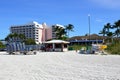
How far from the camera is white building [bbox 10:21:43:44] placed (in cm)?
15884

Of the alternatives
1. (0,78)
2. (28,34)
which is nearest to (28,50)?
(0,78)

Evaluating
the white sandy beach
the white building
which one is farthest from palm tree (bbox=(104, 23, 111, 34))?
the white sandy beach

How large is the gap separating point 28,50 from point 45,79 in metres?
31.9

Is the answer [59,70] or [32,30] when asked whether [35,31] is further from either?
[59,70]

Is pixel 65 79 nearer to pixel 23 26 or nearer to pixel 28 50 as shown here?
pixel 28 50

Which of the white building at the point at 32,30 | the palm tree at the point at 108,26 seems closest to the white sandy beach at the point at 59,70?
the palm tree at the point at 108,26

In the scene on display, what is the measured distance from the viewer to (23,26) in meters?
165

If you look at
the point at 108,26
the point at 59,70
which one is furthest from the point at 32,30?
the point at 59,70

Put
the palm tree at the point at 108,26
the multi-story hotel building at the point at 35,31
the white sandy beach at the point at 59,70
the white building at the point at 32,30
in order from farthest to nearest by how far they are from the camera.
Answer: the multi-story hotel building at the point at 35,31, the white building at the point at 32,30, the palm tree at the point at 108,26, the white sandy beach at the point at 59,70

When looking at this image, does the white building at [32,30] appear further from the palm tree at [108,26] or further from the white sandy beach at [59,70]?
the white sandy beach at [59,70]

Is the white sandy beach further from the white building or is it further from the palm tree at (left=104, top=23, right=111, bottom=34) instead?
the white building

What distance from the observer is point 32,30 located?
16050cm

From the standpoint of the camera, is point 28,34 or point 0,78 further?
point 28,34

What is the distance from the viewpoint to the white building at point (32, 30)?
158837mm
